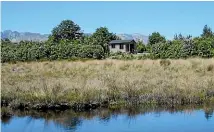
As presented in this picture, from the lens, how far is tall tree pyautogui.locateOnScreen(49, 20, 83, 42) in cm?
10625

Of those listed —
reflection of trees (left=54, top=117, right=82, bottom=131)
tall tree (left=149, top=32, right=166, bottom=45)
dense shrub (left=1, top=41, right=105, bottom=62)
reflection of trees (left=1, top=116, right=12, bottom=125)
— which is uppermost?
tall tree (left=149, top=32, right=166, bottom=45)

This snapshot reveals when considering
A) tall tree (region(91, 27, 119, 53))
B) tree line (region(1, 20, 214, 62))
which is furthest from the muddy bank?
tall tree (region(91, 27, 119, 53))

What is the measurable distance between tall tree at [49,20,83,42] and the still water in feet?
293

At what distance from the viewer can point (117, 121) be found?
15.2 m

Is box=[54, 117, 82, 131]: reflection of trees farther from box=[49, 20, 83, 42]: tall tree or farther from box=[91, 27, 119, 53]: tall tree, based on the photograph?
box=[49, 20, 83, 42]: tall tree

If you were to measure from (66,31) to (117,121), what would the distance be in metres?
92.7

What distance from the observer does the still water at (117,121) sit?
45.7 feet

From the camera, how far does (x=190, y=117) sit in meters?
15.9

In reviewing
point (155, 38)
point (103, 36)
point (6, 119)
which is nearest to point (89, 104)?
point (6, 119)

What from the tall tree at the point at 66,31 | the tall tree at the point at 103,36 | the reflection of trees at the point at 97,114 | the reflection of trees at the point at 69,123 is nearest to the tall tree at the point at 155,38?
the tall tree at the point at 103,36

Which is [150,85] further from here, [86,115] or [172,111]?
[86,115]

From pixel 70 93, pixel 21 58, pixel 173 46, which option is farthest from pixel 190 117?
pixel 21 58

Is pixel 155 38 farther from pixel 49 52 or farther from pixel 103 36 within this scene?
pixel 49 52

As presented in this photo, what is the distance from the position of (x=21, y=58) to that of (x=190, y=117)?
42894 millimetres
